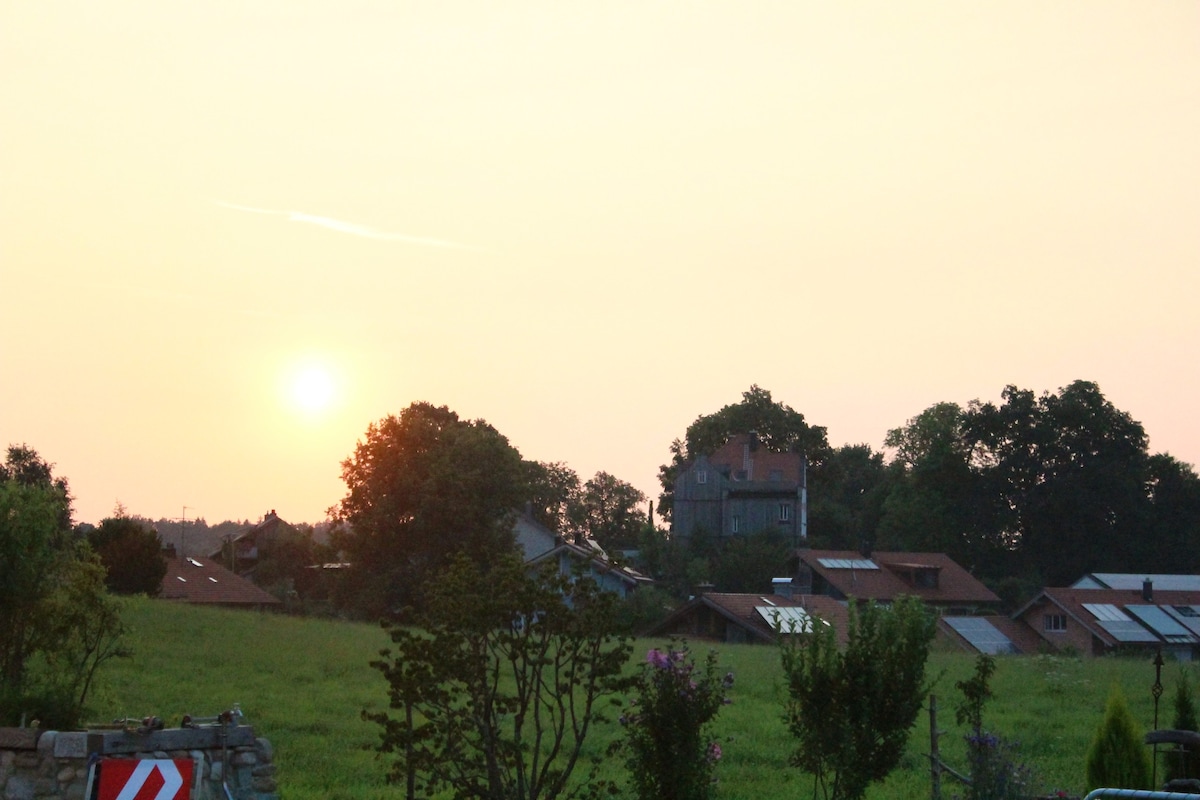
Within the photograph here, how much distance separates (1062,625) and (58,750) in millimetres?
52323

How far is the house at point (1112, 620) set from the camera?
54.8 m

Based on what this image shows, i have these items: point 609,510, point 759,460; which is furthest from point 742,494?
point 609,510

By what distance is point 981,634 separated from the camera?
5525 cm

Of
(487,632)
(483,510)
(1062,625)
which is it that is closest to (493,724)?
(487,632)

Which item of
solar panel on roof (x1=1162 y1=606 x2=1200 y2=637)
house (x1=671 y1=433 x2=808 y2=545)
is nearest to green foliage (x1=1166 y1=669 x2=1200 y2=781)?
solar panel on roof (x1=1162 y1=606 x2=1200 y2=637)

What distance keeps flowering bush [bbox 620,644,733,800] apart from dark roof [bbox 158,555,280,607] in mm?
41985

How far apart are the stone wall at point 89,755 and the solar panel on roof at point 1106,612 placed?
167 ft

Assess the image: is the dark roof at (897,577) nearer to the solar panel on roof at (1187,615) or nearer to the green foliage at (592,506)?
the solar panel on roof at (1187,615)

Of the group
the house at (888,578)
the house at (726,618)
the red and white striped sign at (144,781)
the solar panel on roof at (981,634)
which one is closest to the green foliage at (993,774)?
the red and white striped sign at (144,781)

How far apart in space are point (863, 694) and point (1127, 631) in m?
48.5

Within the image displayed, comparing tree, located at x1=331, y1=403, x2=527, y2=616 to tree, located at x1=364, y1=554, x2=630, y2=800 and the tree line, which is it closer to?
the tree line

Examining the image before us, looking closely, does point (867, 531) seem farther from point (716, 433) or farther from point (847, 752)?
point (847, 752)

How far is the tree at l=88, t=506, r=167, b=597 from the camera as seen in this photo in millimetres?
45656

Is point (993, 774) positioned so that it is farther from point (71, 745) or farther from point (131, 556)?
point (131, 556)
